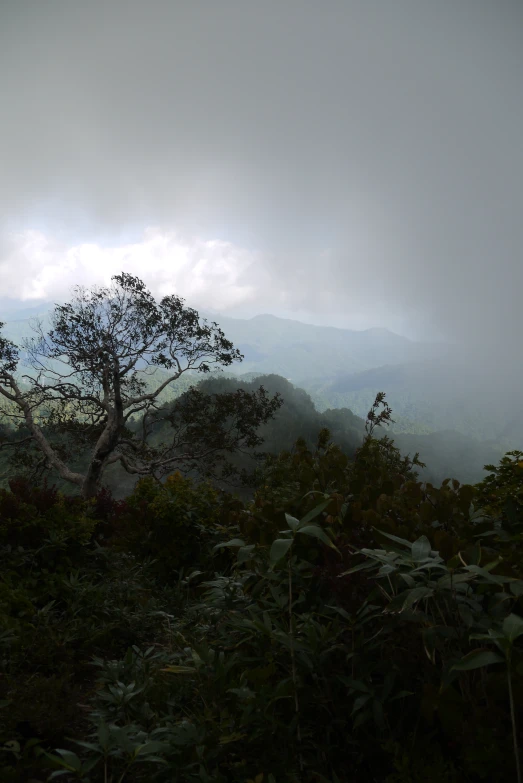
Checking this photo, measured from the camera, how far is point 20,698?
6.16 ft

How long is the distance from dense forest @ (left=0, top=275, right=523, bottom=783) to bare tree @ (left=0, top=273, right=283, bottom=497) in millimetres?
7557

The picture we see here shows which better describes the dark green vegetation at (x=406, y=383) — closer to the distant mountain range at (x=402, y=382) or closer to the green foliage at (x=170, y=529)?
the distant mountain range at (x=402, y=382)

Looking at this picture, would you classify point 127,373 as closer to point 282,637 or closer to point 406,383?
point 282,637

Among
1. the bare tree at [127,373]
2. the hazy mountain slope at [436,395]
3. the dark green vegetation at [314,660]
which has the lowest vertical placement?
the dark green vegetation at [314,660]

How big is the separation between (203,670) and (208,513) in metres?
2.72

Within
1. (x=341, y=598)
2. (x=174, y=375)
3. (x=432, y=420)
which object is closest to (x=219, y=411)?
(x=174, y=375)

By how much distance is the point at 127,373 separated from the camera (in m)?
11.9

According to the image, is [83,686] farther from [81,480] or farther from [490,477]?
[81,480]

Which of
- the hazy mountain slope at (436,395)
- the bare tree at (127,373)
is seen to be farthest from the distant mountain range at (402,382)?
the bare tree at (127,373)

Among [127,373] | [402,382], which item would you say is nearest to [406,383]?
[402,382]

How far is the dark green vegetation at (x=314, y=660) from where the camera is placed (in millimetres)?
1213

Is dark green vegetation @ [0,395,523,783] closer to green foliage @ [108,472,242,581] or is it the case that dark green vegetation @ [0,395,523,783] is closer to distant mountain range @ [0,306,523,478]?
green foliage @ [108,472,242,581]

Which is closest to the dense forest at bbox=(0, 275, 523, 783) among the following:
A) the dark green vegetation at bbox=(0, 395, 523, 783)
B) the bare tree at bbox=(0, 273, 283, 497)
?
the dark green vegetation at bbox=(0, 395, 523, 783)

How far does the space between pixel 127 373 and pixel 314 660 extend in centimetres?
1124
